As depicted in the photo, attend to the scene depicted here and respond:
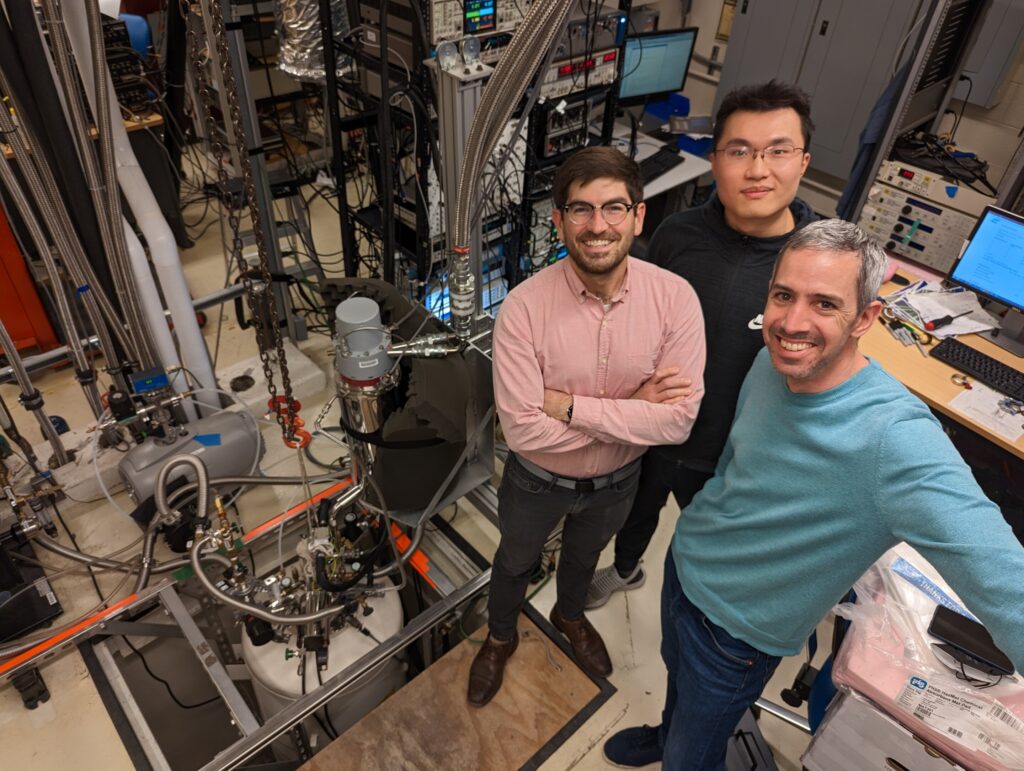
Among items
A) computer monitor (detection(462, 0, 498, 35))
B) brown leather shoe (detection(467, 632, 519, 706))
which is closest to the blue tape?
brown leather shoe (detection(467, 632, 519, 706))

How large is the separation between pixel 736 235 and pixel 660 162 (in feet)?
7.31

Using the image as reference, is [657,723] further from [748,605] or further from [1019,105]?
[1019,105]

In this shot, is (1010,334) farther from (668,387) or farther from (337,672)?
(337,672)

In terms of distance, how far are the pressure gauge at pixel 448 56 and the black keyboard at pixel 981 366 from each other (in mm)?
1971

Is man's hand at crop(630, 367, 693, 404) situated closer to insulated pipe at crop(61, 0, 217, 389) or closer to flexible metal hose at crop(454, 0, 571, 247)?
flexible metal hose at crop(454, 0, 571, 247)

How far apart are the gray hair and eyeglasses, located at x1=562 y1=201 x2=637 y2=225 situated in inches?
14.4

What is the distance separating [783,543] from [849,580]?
132 mm

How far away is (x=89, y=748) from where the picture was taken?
1.92m

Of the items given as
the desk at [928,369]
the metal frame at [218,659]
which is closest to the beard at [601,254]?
the metal frame at [218,659]

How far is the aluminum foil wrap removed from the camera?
8.17 ft

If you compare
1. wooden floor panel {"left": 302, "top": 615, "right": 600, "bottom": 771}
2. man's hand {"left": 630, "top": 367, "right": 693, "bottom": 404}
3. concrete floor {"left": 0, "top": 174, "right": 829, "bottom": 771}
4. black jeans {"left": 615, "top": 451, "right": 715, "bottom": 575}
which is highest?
man's hand {"left": 630, "top": 367, "right": 693, "bottom": 404}

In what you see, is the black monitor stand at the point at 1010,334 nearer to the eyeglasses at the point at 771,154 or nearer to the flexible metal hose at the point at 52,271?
the eyeglasses at the point at 771,154

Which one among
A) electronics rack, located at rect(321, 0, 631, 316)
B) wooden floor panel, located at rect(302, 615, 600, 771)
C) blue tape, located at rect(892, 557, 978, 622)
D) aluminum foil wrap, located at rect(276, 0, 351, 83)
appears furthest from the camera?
aluminum foil wrap, located at rect(276, 0, 351, 83)

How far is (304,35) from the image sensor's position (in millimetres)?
2533
